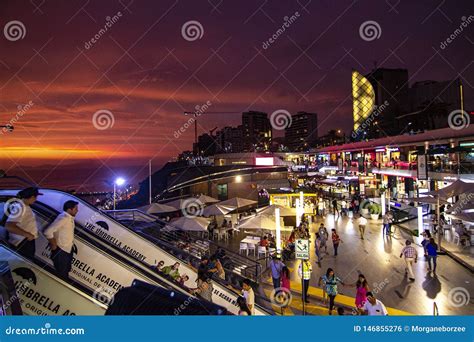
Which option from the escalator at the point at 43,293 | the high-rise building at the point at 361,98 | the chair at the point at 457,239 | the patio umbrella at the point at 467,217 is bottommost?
the chair at the point at 457,239

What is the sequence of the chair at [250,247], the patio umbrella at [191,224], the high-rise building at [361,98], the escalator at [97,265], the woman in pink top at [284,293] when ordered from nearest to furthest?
the escalator at [97,265]
the woman in pink top at [284,293]
the patio umbrella at [191,224]
the chair at [250,247]
the high-rise building at [361,98]

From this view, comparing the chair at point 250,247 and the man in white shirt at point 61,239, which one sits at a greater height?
the man in white shirt at point 61,239

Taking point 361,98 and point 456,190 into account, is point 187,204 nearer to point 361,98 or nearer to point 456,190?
point 456,190

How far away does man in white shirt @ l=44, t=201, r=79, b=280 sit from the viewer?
538cm

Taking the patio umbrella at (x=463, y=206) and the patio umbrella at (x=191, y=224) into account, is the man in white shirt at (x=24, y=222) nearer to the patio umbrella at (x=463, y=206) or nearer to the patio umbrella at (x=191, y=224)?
the patio umbrella at (x=191, y=224)

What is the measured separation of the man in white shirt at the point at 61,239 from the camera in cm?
538

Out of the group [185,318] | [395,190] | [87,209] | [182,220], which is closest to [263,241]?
[182,220]

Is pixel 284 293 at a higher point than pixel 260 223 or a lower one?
lower

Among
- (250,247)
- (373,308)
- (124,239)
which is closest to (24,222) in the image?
(124,239)

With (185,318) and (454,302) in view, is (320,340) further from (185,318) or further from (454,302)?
(454,302)

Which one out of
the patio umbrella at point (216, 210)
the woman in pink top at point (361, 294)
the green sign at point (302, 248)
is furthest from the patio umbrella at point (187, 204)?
the woman in pink top at point (361, 294)

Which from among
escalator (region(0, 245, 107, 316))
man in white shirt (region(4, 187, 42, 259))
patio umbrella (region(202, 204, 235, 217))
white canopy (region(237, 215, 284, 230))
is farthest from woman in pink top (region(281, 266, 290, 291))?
patio umbrella (region(202, 204, 235, 217))

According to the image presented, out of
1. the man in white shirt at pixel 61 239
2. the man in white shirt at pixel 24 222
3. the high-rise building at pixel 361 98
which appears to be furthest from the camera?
the high-rise building at pixel 361 98

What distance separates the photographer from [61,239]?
5.47 meters
